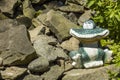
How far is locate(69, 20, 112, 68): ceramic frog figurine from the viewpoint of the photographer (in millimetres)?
5055

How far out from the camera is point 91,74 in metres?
5.00

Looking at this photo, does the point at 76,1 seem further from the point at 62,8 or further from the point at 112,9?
the point at 112,9

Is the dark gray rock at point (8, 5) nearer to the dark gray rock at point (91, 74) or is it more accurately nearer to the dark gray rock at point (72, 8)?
the dark gray rock at point (72, 8)

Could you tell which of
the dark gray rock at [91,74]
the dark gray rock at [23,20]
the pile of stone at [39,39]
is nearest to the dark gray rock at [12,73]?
the pile of stone at [39,39]

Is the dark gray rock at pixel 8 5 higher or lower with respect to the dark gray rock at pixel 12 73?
higher

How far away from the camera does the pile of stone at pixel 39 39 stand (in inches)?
197

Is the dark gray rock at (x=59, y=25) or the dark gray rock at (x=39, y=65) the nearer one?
the dark gray rock at (x=39, y=65)

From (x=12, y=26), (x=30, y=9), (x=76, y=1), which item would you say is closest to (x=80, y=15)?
(x=76, y=1)

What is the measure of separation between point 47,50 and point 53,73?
40cm

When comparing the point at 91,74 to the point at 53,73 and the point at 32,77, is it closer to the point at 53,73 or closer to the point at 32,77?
the point at 53,73

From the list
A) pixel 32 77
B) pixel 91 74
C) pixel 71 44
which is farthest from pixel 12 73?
pixel 71 44

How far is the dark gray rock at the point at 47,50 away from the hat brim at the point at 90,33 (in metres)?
0.39

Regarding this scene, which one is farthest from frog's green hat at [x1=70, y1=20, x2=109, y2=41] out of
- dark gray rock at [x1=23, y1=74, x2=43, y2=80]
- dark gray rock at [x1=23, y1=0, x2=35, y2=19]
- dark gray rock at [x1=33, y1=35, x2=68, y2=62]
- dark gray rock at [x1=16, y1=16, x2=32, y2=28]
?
dark gray rock at [x1=23, y1=0, x2=35, y2=19]

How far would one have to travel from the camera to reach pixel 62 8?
20.9 feet
